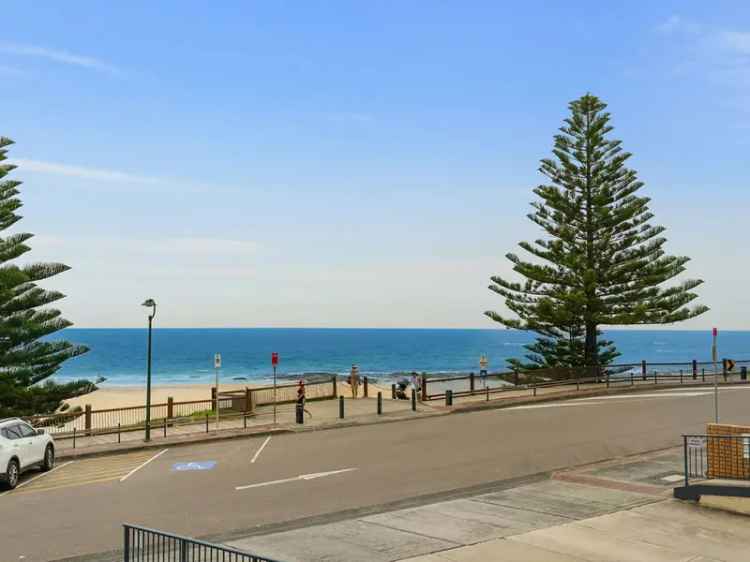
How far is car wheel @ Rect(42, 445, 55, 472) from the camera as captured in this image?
1952 centimetres

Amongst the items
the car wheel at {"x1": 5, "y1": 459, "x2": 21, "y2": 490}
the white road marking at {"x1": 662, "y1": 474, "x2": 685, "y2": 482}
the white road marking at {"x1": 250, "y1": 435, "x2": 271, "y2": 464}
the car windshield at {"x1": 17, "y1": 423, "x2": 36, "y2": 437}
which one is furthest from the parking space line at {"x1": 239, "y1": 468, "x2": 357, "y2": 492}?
the white road marking at {"x1": 662, "y1": 474, "x2": 685, "y2": 482}

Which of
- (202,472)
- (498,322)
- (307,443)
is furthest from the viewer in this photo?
(498,322)

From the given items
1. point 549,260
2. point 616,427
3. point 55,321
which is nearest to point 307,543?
point 616,427

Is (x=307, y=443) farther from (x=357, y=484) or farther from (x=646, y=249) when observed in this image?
(x=646, y=249)

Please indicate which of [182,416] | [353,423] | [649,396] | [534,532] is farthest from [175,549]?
[649,396]

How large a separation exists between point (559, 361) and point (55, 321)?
32.4m

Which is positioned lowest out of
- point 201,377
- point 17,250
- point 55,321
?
point 201,377

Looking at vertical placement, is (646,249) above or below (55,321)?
above

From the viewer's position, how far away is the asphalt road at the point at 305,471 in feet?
43.8

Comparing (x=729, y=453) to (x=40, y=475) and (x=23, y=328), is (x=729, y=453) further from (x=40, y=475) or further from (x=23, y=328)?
(x=23, y=328)

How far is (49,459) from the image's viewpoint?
19.8 m

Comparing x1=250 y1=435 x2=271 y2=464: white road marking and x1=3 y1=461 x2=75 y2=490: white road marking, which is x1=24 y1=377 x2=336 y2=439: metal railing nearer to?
x1=3 y1=461 x2=75 y2=490: white road marking

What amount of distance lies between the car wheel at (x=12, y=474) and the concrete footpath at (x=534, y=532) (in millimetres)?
8088

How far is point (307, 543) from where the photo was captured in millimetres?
11430
